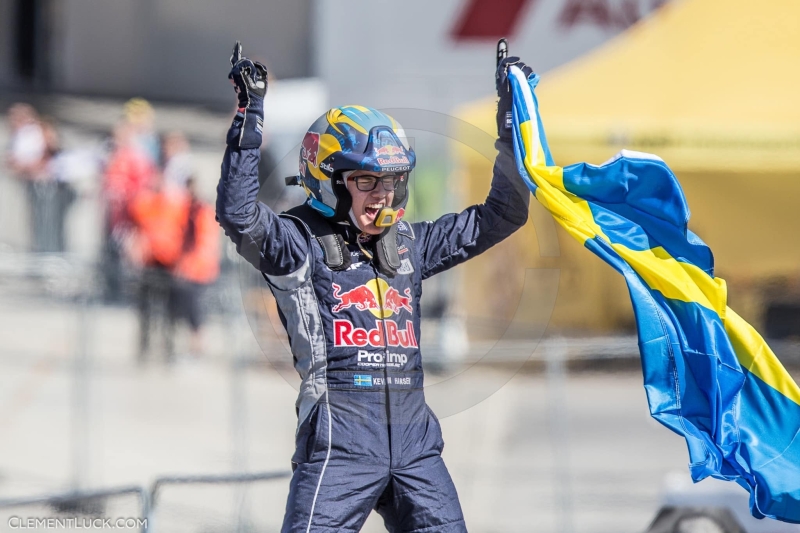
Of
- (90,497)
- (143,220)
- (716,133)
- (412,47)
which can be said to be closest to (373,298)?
(90,497)

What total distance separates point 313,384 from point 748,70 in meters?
7.83

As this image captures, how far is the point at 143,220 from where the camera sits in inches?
456

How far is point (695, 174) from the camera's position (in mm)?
10547

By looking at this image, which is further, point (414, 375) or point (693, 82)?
point (693, 82)

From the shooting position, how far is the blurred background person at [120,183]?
12.0 meters

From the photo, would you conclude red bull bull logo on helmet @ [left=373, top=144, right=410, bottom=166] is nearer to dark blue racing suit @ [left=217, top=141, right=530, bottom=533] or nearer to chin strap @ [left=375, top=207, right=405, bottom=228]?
chin strap @ [left=375, top=207, right=405, bottom=228]

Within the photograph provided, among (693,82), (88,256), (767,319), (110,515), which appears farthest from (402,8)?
(110,515)

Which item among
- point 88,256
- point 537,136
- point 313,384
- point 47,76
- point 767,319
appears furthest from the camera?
point 47,76

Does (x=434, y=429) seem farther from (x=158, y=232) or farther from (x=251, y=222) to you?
(x=158, y=232)

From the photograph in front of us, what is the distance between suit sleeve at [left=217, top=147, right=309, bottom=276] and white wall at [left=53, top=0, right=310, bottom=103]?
682 inches

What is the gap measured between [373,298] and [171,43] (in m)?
19.1

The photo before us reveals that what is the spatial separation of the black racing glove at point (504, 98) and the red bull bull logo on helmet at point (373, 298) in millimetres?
741

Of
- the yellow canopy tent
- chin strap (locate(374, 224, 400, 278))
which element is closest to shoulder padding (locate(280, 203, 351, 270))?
chin strap (locate(374, 224, 400, 278))

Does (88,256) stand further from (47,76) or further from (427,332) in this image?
(47,76)
